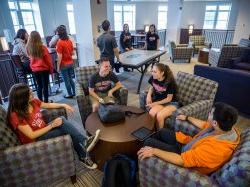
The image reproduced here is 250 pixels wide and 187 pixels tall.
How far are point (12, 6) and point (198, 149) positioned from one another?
389 inches

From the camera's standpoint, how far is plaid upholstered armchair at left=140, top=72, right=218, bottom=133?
6.98 feet

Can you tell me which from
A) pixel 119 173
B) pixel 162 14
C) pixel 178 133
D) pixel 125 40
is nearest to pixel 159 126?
pixel 178 133

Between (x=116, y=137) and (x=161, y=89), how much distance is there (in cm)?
97

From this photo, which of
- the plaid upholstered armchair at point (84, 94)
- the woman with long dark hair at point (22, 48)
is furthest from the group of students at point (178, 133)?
the woman with long dark hair at point (22, 48)

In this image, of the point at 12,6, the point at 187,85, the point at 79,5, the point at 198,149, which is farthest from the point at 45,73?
the point at 12,6

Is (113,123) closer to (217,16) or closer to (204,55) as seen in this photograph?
(204,55)

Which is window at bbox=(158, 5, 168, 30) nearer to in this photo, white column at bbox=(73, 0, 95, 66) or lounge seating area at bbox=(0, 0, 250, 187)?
lounge seating area at bbox=(0, 0, 250, 187)

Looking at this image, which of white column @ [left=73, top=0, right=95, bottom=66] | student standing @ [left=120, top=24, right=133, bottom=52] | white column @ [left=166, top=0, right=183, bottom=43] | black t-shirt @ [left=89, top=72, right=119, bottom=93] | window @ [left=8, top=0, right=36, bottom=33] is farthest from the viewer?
window @ [left=8, top=0, right=36, bottom=33]

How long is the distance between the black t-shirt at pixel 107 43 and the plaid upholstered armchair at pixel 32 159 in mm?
2490

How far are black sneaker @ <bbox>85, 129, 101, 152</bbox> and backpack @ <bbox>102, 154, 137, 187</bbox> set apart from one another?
0.89 ft

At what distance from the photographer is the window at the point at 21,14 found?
839 centimetres

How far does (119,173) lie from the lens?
164 centimetres

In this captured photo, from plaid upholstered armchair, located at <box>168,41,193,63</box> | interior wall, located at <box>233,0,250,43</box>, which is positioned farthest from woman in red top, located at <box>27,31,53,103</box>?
interior wall, located at <box>233,0,250,43</box>

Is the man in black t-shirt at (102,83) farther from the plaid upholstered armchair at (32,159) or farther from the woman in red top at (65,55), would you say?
the woman in red top at (65,55)
